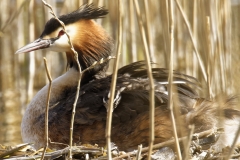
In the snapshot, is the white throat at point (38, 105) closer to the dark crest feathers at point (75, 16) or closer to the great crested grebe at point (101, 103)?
the great crested grebe at point (101, 103)

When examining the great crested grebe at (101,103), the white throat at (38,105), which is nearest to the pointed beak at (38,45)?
the great crested grebe at (101,103)

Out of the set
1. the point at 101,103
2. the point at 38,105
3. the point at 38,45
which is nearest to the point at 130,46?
the point at 38,45

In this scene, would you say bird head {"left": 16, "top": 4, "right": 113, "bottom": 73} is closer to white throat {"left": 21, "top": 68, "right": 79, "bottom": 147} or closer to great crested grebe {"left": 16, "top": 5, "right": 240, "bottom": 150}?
great crested grebe {"left": 16, "top": 5, "right": 240, "bottom": 150}

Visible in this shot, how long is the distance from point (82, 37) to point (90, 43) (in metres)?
0.11

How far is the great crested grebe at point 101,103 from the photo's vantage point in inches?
179

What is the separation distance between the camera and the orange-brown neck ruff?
17.5ft

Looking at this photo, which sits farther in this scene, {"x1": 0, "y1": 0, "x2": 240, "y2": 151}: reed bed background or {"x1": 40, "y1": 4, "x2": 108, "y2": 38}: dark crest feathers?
{"x1": 0, "y1": 0, "x2": 240, "y2": 151}: reed bed background

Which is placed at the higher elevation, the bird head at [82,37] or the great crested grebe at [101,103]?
the bird head at [82,37]

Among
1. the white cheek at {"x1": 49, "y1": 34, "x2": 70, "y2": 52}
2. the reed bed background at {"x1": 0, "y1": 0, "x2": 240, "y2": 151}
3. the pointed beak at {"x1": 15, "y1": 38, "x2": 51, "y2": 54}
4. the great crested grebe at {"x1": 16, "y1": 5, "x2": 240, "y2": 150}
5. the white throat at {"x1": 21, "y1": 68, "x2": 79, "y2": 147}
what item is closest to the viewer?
the great crested grebe at {"x1": 16, "y1": 5, "x2": 240, "y2": 150}

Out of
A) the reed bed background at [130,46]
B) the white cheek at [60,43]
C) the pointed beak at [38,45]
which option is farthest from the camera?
the reed bed background at [130,46]

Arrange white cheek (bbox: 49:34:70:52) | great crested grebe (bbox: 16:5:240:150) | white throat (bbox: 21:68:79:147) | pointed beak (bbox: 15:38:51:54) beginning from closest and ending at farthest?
great crested grebe (bbox: 16:5:240:150)
white throat (bbox: 21:68:79:147)
pointed beak (bbox: 15:38:51:54)
white cheek (bbox: 49:34:70:52)

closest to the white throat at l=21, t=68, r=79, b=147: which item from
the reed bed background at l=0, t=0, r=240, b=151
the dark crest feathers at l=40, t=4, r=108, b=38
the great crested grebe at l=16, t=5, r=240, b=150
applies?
the great crested grebe at l=16, t=5, r=240, b=150

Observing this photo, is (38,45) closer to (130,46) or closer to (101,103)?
(101,103)

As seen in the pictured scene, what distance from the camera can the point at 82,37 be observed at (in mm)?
5375
